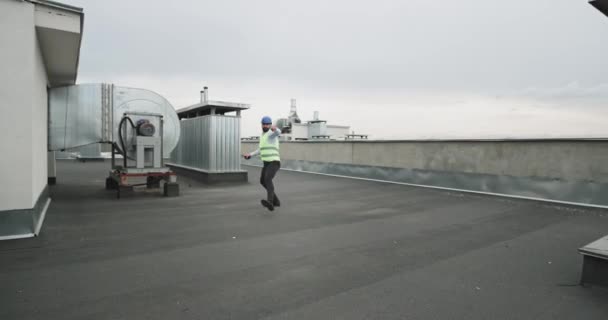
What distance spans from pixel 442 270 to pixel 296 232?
6.94ft

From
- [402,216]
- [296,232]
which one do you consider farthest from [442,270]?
[402,216]

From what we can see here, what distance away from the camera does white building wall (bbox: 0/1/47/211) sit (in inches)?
169

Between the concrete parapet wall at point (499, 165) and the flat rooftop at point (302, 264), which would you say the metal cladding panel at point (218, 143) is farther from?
the flat rooftop at point (302, 264)

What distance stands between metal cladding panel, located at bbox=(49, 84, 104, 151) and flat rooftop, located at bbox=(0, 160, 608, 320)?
2.02 m

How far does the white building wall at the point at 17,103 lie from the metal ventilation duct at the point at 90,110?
149 inches

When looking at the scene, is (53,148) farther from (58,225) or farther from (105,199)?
(58,225)

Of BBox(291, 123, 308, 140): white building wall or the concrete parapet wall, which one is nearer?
the concrete parapet wall

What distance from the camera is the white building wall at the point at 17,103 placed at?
430 cm

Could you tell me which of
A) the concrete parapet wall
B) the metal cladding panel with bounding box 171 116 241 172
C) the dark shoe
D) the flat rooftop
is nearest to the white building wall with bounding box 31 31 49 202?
the flat rooftop

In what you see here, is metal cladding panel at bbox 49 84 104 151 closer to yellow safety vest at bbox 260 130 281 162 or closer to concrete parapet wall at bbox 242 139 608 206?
yellow safety vest at bbox 260 130 281 162

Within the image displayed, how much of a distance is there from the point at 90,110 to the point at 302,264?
23.8ft

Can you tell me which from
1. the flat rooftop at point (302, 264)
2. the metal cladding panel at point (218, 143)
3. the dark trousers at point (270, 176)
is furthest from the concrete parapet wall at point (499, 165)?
the dark trousers at point (270, 176)

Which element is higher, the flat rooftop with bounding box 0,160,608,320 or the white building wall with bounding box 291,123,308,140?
the white building wall with bounding box 291,123,308,140

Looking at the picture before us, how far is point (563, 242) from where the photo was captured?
4543 mm
